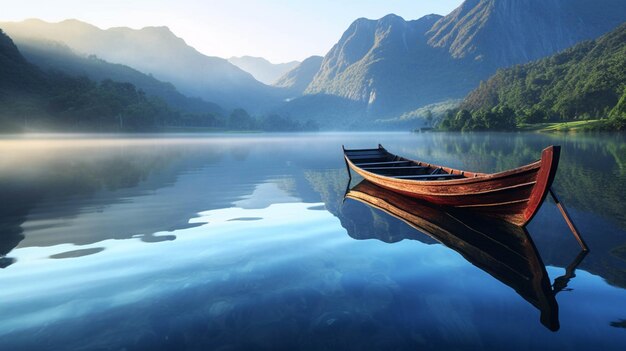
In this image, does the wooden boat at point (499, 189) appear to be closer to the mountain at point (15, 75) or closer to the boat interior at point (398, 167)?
the boat interior at point (398, 167)

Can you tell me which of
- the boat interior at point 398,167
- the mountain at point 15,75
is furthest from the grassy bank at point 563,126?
the mountain at point 15,75

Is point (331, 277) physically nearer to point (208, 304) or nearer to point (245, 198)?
point (208, 304)

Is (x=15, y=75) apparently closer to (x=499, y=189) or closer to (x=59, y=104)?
(x=59, y=104)

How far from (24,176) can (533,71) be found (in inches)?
8806

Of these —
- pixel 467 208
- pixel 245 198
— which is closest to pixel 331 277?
pixel 467 208

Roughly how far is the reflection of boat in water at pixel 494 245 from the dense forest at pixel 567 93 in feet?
331

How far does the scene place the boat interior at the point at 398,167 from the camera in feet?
58.1

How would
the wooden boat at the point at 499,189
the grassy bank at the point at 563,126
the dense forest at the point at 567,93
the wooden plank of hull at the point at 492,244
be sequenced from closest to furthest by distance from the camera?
the wooden plank of hull at the point at 492,244, the wooden boat at the point at 499,189, the grassy bank at the point at 563,126, the dense forest at the point at 567,93

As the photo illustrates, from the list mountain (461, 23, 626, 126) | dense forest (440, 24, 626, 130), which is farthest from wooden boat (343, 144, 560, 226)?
mountain (461, 23, 626, 126)

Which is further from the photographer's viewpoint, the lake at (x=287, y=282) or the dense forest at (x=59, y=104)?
the dense forest at (x=59, y=104)

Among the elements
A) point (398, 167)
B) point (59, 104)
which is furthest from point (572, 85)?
point (59, 104)

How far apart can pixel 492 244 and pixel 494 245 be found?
96 millimetres

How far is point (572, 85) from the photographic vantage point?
13838 cm

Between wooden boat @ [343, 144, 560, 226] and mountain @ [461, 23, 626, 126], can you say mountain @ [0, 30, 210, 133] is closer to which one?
wooden boat @ [343, 144, 560, 226]
